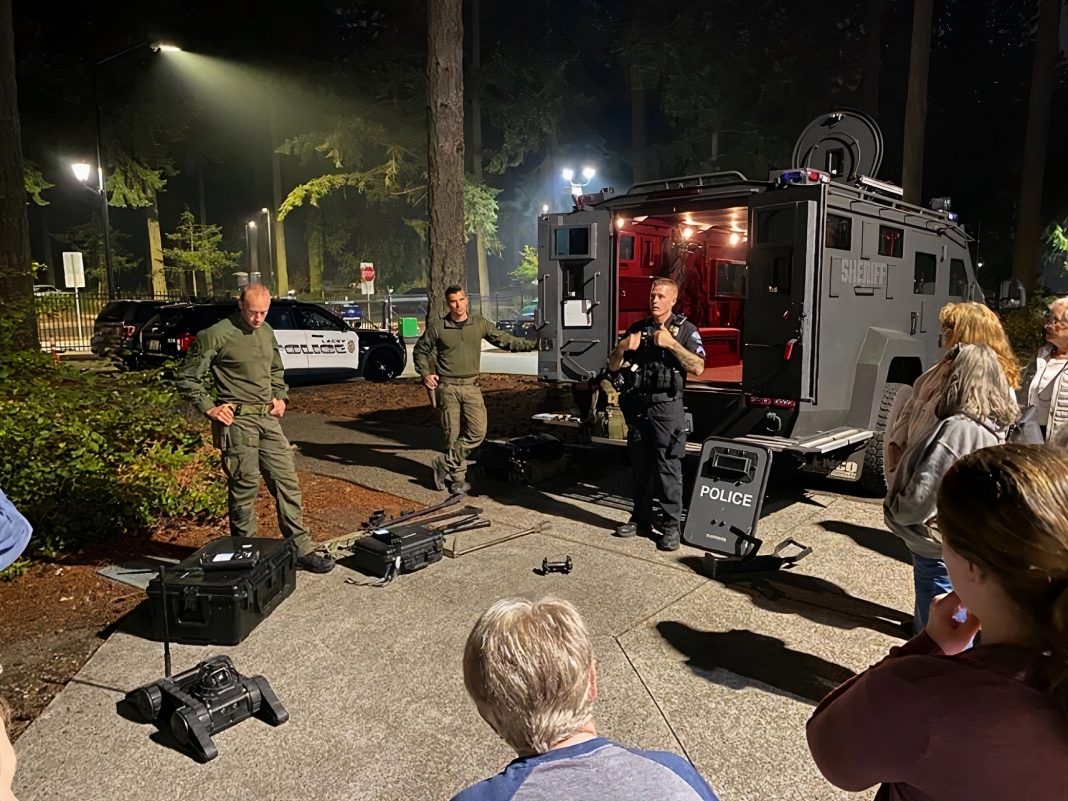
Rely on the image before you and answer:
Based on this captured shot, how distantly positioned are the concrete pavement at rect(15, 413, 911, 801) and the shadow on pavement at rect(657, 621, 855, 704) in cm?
1

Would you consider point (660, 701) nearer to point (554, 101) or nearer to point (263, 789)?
point (263, 789)

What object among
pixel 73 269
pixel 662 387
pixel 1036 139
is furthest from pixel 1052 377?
pixel 73 269

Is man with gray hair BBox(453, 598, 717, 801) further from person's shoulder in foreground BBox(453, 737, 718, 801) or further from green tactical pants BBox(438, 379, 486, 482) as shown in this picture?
green tactical pants BBox(438, 379, 486, 482)

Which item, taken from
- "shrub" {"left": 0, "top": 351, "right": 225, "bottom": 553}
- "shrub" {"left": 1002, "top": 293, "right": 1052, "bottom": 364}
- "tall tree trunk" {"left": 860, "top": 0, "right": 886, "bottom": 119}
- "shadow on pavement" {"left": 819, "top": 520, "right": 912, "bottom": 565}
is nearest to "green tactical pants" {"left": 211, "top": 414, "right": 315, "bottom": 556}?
"shrub" {"left": 0, "top": 351, "right": 225, "bottom": 553}

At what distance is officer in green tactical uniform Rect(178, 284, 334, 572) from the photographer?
5.08 meters

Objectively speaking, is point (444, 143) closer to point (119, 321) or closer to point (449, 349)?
point (449, 349)

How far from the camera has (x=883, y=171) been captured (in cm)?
2347

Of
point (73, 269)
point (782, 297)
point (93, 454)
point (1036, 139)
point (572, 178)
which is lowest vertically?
point (93, 454)

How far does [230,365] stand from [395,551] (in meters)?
1.61

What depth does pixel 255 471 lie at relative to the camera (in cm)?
525

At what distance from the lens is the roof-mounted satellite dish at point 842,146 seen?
759 centimetres

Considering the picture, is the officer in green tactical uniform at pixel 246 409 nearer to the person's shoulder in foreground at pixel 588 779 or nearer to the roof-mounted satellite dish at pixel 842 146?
the person's shoulder in foreground at pixel 588 779

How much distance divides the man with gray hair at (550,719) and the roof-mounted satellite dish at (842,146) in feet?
23.1

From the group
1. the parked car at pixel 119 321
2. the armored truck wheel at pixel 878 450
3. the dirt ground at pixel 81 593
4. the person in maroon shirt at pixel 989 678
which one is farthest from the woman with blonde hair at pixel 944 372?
the parked car at pixel 119 321
